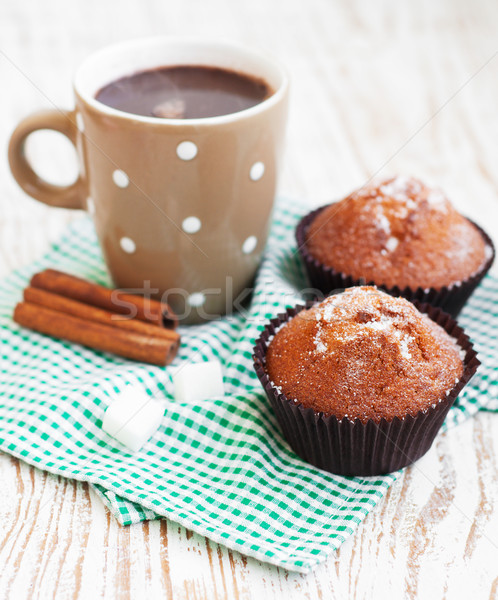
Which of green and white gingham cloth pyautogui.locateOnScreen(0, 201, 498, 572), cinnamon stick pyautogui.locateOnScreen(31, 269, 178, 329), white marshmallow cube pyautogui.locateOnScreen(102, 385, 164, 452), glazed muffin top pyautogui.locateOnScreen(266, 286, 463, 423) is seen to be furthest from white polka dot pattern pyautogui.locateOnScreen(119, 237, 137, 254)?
glazed muffin top pyautogui.locateOnScreen(266, 286, 463, 423)

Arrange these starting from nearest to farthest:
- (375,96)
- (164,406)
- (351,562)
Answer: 1. (351,562)
2. (164,406)
3. (375,96)

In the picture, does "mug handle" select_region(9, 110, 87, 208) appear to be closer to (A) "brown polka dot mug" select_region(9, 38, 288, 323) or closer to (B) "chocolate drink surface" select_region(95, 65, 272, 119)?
(A) "brown polka dot mug" select_region(9, 38, 288, 323)

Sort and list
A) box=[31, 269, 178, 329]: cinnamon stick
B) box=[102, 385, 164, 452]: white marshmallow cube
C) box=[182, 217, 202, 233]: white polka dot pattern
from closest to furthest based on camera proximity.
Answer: box=[102, 385, 164, 452]: white marshmallow cube < box=[182, 217, 202, 233]: white polka dot pattern < box=[31, 269, 178, 329]: cinnamon stick

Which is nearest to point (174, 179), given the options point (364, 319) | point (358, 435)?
point (364, 319)

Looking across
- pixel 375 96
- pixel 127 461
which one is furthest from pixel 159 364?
pixel 375 96

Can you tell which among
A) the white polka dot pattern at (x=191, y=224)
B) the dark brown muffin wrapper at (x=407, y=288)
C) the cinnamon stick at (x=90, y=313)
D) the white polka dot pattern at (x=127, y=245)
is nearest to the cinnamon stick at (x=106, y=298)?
the cinnamon stick at (x=90, y=313)

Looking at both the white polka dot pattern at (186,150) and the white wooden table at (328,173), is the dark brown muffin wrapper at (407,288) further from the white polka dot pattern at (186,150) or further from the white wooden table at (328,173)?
the white polka dot pattern at (186,150)

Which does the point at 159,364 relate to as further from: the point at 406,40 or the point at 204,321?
the point at 406,40
